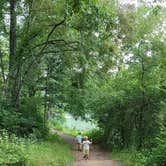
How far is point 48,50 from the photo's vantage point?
64.2 feet

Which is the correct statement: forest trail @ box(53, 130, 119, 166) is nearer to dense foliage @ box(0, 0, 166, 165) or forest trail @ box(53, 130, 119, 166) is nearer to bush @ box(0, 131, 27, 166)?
dense foliage @ box(0, 0, 166, 165)

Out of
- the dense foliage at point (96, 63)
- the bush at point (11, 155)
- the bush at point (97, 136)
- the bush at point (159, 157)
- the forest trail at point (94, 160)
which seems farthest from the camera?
the bush at point (97, 136)

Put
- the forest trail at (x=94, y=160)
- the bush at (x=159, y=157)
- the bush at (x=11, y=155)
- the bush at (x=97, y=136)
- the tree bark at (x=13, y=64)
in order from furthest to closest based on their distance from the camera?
the bush at (x=97, y=136) < the tree bark at (x=13, y=64) < the forest trail at (x=94, y=160) < the bush at (x=159, y=157) < the bush at (x=11, y=155)

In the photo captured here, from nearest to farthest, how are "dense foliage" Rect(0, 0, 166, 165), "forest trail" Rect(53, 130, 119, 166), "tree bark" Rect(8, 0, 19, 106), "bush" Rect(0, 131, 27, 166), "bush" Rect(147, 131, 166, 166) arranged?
"bush" Rect(0, 131, 27, 166), "bush" Rect(147, 131, 166, 166), "forest trail" Rect(53, 130, 119, 166), "dense foliage" Rect(0, 0, 166, 165), "tree bark" Rect(8, 0, 19, 106)

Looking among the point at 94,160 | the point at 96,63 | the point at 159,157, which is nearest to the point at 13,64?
the point at 96,63

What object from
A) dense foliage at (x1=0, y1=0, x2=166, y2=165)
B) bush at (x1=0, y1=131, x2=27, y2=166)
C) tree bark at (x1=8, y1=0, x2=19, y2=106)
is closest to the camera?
bush at (x1=0, y1=131, x2=27, y2=166)

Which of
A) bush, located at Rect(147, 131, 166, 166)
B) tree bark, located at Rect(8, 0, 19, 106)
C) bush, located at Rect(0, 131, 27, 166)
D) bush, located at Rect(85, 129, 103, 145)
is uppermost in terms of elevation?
tree bark, located at Rect(8, 0, 19, 106)

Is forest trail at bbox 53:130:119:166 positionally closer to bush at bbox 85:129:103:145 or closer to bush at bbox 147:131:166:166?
bush at bbox 147:131:166:166

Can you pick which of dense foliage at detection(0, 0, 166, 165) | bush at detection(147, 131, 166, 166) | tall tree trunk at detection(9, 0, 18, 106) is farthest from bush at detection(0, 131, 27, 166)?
tall tree trunk at detection(9, 0, 18, 106)

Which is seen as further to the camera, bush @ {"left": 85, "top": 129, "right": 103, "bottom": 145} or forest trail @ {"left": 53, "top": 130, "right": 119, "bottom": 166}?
bush @ {"left": 85, "top": 129, "right": 103, "bottom": 145}

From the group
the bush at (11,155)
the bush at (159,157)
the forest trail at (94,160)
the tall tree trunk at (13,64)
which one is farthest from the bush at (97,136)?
the bush at (11,155)

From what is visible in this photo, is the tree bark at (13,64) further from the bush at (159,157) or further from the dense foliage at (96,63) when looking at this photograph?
the bush at (159,157)

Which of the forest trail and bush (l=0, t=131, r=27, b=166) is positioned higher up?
bush (l=0, t=131, r=27, b=166)

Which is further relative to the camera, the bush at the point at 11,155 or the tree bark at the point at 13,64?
the tree bark at the point at 13,64
